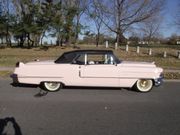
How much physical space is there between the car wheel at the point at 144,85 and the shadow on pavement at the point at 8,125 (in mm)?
4691

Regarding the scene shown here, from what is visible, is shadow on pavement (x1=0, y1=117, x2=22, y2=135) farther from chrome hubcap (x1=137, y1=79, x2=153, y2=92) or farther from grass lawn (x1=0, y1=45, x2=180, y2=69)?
grass lawn (x1=0, y1=45, x2=180, y2=69)

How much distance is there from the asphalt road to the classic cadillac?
0.30 m

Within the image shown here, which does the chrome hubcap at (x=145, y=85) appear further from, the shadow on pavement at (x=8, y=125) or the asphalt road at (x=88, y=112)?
the shadow on pavement at (x=8, y=125)

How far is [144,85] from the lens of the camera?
31.1 ft

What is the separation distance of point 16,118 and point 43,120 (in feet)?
1.95

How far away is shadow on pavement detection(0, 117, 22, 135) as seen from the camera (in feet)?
17.1

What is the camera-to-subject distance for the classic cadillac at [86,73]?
9.19 meters

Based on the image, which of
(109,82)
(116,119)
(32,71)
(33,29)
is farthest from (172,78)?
(33,29)

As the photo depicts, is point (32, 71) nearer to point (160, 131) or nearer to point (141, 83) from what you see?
point (141, 83)

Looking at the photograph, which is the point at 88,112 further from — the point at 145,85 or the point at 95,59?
the point at 145,85

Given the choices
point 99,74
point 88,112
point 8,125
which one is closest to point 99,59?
point 99,74

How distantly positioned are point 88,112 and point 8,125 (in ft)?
6.19

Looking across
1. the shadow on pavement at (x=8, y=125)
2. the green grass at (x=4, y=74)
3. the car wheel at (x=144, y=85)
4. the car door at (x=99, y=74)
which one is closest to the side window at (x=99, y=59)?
the car door at (x=99, y=74)

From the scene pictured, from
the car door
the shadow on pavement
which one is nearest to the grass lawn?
the car door
